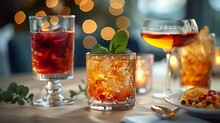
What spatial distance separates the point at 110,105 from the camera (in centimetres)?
123

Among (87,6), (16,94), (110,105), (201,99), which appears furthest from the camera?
(87,6)

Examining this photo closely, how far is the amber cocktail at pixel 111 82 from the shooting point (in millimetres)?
1237

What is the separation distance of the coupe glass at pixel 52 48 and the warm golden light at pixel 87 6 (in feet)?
9.38

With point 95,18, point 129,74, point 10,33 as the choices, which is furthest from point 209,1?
point 129,74

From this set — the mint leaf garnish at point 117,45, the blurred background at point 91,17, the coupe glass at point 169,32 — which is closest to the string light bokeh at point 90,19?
the blurred background at point 91,17

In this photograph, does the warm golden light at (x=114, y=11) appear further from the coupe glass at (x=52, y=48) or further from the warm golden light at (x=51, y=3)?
the coupe glass at (x=52, y=48)

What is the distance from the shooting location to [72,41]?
1.39 meters

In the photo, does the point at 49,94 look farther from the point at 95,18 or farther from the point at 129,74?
the point at 95,18

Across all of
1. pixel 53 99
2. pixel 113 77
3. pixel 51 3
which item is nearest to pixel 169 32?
pixel 113 77

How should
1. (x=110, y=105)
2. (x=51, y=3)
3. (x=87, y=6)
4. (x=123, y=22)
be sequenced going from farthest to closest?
(x=123, y=22), (x=87, y=6), (x=51, y=3), (x=110, y=105)

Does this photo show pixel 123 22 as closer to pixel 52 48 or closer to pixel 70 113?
Result: pixel 52 48

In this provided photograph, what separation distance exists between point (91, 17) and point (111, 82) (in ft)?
10.5

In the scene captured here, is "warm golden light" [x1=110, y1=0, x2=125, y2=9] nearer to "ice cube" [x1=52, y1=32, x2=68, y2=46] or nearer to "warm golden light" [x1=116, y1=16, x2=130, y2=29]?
"warm golden light" [x1=116, y1=16, x2=130, y2=29]

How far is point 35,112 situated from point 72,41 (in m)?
0.29
